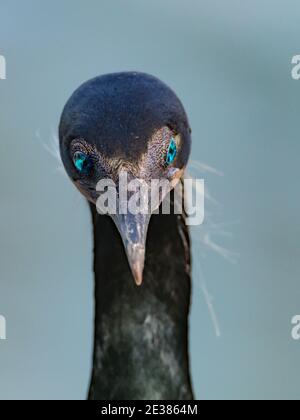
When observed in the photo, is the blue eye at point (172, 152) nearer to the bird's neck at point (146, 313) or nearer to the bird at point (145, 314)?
the bird at point (145, 314)

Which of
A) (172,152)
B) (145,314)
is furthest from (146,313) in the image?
(172,152)

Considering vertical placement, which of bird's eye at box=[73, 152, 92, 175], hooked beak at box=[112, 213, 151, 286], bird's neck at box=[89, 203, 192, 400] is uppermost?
bird's eye at box=[73, 152, 92, 175]

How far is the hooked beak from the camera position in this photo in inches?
55.6

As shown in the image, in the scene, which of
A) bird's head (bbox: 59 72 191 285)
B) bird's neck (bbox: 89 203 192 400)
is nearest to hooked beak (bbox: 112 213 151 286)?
bird's head (bbox: 59 72 191 285)

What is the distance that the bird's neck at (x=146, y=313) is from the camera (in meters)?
1.91

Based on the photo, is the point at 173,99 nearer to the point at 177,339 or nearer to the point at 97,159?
the point at 97,159

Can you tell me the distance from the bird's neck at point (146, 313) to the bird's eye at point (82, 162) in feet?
1.00

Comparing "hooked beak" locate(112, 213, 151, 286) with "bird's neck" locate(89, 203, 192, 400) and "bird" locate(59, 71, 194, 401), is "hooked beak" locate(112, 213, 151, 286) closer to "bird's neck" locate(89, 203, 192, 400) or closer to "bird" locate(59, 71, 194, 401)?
"bird" locate(59, 71, 194, 401)

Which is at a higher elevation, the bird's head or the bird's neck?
the bird's head

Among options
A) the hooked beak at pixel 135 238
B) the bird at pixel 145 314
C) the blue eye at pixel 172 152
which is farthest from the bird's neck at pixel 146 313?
the hooked beak at pixel 135 238

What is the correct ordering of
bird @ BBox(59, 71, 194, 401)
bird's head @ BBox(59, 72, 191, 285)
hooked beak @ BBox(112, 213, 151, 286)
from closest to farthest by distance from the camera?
hooked beak @ BBox(112, 213, 151, 286), bird's head @ BBox(59, 72, 191, 285), bird @ BBox(59, 71, 194, 401)

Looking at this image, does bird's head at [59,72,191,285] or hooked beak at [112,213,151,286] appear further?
bird's head at [59,72,191,285]

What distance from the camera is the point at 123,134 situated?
1523 millimetres
